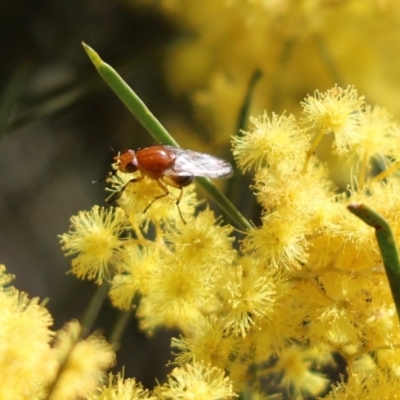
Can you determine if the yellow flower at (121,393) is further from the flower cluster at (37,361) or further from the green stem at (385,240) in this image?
the green stem at (385,240)

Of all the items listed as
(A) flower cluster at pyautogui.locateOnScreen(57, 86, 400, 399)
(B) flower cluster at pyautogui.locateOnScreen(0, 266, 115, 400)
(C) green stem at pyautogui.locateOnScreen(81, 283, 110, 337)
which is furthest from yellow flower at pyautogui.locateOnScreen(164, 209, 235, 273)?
(C) green stem at pyautogui.locateOnScreen(81, 283, 110, 337)

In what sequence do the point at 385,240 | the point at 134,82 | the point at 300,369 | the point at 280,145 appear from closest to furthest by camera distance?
the point at 385,240 → the point at 280,145 → the point at 300,369 → the point at 134,82

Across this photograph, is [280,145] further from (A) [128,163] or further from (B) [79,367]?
(B) [79,367]

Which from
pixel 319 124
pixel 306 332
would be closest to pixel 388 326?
pixel 306 332

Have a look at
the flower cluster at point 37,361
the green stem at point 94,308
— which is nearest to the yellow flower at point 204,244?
the flower cluster at point 37,361

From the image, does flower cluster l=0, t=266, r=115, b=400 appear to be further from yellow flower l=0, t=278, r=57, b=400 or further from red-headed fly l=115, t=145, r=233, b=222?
red-headed fly l=115, t=145, r=233, b=222

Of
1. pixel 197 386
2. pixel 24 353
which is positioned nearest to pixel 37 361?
pixel 24 353

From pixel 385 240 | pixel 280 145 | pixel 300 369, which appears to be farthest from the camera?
pixel 300 369
